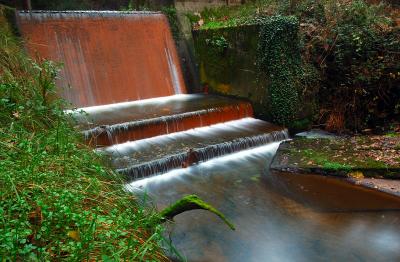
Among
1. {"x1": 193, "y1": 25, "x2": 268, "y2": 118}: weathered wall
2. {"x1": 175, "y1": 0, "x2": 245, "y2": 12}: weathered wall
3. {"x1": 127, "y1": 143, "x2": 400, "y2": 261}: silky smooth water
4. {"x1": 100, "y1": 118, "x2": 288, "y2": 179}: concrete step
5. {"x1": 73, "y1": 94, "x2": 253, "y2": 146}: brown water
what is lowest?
{"x1": 127, "y1": 143, "x2": 400, "y2": 261}: silky smooth water

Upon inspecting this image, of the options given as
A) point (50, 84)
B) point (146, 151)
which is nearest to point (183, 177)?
point (146, 151)

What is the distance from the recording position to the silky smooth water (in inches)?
137

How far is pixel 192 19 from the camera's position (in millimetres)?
9375

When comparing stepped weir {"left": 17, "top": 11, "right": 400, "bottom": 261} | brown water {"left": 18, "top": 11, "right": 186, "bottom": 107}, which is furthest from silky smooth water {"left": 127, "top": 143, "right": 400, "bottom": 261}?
brown water {"left": 18, "top": 11, "right": 186, "bottom": 107}

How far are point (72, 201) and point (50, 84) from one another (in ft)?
7.66

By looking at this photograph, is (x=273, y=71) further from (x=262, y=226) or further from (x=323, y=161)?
(x=262, y=226)

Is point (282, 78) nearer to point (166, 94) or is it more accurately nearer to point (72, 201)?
point (166, 94)

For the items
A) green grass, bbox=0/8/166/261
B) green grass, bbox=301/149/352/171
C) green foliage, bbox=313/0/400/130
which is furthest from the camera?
green foliage, bbox=313/0/400/130

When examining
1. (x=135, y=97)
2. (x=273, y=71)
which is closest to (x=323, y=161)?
(x=273, y=71)

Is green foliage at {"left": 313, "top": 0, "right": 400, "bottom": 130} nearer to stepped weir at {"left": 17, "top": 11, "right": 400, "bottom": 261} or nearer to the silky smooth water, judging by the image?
stepped weir at {"left": 17, "top": 11, "right": 400, "bottom": 261}

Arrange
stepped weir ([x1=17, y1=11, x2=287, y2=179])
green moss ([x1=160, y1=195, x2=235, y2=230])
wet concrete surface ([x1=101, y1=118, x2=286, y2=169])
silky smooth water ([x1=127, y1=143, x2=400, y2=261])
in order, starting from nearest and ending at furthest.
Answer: green moss ([x1=160, y1=195, x2=235, y2=230])
silky smooth water ([x1=127, y1=143, x2=400, y2=261])
wet concrete surface ([x1=101, y1=118, x2=286, y2=169])
stepped weir ([x1=17, y1=11, x2=287, y2=179])

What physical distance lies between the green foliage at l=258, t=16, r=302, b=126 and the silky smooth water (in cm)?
224

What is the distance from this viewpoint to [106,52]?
7.70 meters

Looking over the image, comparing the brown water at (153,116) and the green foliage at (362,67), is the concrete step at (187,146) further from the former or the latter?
the green foliage at (362,67)
